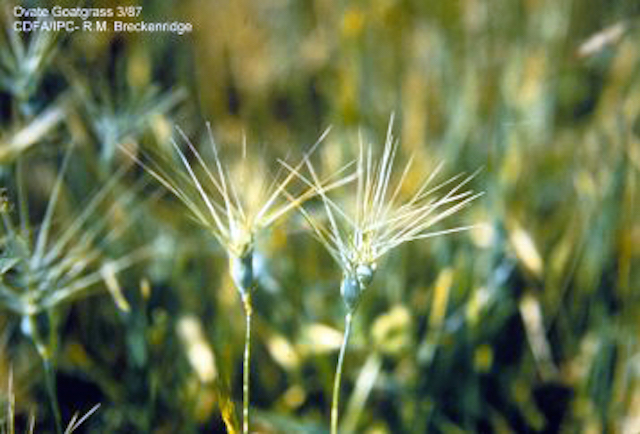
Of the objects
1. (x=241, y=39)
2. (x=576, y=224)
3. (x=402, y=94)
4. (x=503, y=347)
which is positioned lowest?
(x=503, y=347)

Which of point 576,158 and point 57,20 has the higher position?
point 57,20

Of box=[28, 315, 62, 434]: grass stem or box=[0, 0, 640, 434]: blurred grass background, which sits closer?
box=[28, 315, 62, 434]: grass stem

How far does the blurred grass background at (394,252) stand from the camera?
2.71ft

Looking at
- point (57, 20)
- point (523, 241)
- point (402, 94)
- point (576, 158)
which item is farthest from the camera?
point (402, 94)

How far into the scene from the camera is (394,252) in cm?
92

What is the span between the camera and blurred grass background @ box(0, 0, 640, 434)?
32.5 inches

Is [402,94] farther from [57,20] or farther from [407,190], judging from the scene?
[57,20]

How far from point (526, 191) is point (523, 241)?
0.12 meters

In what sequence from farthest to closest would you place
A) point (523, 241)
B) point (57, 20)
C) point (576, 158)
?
point (576, 158) < point (523, 241) < point (57, 20)

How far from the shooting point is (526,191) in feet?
3.29

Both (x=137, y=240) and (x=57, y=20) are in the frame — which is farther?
(x=137, y=240)

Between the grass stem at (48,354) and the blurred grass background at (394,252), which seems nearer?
the grass stem at (48,354)

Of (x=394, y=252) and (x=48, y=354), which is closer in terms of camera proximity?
(x=48, y=354)

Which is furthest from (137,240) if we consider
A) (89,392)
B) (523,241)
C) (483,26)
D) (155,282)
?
(483,26)
